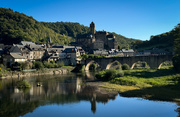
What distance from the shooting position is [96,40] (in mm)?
114625

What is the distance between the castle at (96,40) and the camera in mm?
108062

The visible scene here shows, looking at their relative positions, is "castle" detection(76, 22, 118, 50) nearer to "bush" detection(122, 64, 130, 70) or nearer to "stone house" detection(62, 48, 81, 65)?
"stone house" detection(62, 48, 81, 65)

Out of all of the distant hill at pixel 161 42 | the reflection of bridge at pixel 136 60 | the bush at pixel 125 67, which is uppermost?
the distant hill at pixel 161 42

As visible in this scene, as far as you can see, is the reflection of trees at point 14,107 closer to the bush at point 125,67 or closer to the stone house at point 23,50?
the bush at point 125,67

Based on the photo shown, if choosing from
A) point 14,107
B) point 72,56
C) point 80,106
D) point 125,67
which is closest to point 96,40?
point 72,56

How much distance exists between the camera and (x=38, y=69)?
57250 mm

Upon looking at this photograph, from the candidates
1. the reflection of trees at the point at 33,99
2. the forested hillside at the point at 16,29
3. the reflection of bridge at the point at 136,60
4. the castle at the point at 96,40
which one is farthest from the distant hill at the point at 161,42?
the reflection of trees at the point at 33,99

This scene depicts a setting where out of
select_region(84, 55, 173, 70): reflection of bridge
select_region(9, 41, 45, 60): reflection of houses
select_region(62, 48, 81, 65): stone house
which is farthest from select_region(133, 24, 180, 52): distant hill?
select_region(9, 41, 45, 60): reflection of houses

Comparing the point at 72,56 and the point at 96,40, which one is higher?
the point at 96,40

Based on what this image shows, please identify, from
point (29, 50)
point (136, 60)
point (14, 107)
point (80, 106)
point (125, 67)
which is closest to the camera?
point (14, 107)

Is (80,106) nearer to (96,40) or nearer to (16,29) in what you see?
(96,40)

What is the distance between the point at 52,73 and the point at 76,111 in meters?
38.7

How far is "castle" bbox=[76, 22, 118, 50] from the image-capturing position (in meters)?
108

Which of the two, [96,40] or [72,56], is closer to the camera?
[72,56]
